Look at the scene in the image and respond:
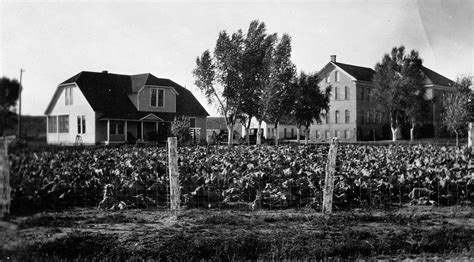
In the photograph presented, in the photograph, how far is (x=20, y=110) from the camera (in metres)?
5.55

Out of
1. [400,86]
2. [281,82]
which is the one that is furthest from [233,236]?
[400,86]

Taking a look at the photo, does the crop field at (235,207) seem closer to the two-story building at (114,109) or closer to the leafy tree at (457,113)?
the two-story building at (114,109)

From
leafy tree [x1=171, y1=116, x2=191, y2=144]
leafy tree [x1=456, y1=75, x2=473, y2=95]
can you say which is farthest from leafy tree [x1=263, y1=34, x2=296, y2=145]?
leafy tree [x1=456, y1=75, x2=473, y2=95]

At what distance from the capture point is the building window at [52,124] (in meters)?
6.73

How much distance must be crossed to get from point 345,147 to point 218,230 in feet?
22.1

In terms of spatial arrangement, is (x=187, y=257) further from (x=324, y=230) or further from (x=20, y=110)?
(x=20, y=110)

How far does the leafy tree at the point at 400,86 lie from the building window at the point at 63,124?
27.8 feet

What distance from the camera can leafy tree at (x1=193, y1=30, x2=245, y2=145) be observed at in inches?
304

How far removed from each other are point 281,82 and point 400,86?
10.4m

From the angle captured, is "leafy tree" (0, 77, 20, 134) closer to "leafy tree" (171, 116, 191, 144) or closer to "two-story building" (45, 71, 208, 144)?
"two-story building" (45, 71, 208, 144)

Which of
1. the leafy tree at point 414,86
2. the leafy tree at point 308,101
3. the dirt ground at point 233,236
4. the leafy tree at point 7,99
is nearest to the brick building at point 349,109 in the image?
the leafy tree at point 308,101

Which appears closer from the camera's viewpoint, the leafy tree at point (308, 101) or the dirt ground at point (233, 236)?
the dirt ground at point (233, 236)

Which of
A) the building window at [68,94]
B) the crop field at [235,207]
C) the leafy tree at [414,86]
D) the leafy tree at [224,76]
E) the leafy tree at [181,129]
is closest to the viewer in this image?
the crop field at [235,207]

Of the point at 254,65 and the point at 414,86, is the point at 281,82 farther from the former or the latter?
the point at 414,86
